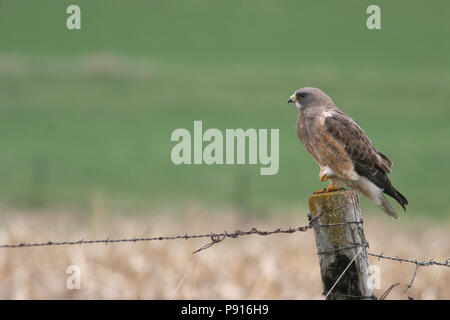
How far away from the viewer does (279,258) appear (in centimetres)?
1173

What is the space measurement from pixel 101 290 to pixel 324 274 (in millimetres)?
4912

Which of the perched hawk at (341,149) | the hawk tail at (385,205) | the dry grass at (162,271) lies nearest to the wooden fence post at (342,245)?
the perched hawk at (341,149)

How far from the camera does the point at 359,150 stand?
18.8ft

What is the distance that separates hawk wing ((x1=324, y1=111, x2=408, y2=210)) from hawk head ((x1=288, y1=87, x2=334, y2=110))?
0.54 feet

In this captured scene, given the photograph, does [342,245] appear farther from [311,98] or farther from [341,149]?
[311,98]

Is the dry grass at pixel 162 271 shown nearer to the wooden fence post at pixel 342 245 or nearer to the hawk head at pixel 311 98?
the hawk head at pixel 311 98

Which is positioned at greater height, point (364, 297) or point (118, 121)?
point (118, 121)

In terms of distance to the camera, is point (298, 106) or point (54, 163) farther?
point (54, 163)

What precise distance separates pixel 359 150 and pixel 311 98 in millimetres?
587

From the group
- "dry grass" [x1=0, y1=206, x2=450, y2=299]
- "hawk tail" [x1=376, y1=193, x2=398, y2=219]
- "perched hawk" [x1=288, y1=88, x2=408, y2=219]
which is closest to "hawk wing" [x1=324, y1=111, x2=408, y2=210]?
"perched hawk" [x1=288, y1=88, x2=408, y2=219]

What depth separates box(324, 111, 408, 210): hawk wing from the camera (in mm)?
5684

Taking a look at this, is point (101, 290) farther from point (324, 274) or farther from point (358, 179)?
point (324, 274)

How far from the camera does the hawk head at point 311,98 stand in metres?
5.94
